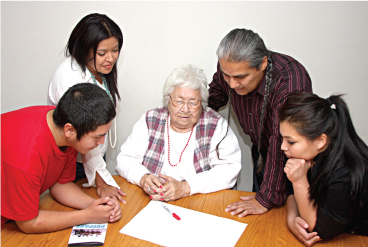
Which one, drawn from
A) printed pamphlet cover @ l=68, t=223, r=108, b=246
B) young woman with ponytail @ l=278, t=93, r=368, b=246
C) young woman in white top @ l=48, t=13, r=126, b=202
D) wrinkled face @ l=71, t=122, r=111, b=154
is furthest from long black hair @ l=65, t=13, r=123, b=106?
young woman with ponytail @ l=278, t=93, r=368, b=246

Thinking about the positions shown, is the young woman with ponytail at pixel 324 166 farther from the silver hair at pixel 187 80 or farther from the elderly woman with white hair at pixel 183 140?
the silver hair at pixel 187 80

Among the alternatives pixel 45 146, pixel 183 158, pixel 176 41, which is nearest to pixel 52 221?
pixel 45 146

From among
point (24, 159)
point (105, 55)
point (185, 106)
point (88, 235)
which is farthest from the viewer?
point (185, 106)

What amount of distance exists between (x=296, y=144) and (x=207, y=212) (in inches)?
21.5

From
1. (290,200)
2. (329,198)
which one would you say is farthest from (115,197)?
(329,198)

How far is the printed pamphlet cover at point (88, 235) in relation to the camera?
1.38 metres

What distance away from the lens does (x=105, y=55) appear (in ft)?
5.98

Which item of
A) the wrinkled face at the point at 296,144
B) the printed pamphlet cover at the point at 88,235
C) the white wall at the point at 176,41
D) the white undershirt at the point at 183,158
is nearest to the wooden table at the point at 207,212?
the printed pamphlet cover at the point at 88,235

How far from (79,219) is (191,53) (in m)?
1.50

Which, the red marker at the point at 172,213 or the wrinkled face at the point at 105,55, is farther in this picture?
the wrinkled face at the point at 105,55

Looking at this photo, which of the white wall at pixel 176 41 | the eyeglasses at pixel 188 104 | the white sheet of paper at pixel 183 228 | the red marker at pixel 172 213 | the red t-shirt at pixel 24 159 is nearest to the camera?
the red t-shirt at pixel 24 159

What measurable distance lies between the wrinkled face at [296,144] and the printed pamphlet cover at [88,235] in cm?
89

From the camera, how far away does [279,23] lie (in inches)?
91.6

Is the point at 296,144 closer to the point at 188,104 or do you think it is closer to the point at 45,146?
the point at 188,104
